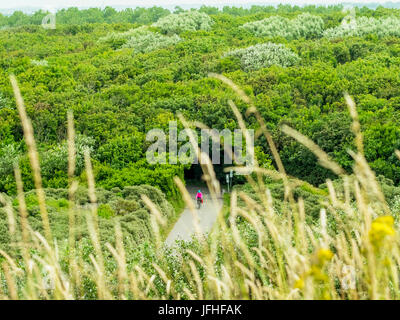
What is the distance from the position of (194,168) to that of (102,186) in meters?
8.23

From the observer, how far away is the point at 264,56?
50.7m

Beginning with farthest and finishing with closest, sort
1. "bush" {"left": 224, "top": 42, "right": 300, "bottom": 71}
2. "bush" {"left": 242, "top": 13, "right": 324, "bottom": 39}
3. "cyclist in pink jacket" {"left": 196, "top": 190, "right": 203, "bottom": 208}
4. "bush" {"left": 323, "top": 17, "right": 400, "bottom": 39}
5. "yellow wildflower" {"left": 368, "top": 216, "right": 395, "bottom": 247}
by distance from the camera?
"bush" {"left": 242, "top": 13, "right": 324, "bottom": 39}, "bush" {"left": 323, "top": 17, "right": 400, "bottom": 39}, "bush" {"left": 224, "top": 42, "right": 300, "bottom": 71}, "cyclist in pink jacket" {"left": 196, "top": 190, "right": 203, "bottom": 208}, "yellow wildflower" {"left": 368, "top": 216, "right": 395, "bottom": 247}

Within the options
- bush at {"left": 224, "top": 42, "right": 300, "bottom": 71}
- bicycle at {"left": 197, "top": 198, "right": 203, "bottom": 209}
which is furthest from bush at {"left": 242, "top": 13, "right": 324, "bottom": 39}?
bicycle at {"left": 197, "top": 198, "right": 203, "bottom": 209}

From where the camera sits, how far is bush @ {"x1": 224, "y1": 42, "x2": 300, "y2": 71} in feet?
162

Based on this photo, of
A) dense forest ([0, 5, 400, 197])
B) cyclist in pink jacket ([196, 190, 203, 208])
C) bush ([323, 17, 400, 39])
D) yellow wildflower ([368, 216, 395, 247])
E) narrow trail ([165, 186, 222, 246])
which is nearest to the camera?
yellow wildflower ([368, 216, 395, 247])

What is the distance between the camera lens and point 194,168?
106ft

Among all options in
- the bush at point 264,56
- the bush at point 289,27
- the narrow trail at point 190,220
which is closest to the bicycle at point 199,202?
the narrow trail at point 190,220

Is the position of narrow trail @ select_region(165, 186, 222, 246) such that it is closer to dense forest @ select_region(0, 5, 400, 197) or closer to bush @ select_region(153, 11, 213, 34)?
dense forest @ select_region(0, 5, 400, 197)

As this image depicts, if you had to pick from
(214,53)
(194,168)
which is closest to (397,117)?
(194,168)

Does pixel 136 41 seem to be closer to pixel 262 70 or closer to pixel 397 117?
pixel 262 70

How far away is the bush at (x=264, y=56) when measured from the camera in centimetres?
4950

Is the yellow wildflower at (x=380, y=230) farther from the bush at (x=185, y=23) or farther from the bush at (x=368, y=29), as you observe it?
the bush at (x=185, y=23)

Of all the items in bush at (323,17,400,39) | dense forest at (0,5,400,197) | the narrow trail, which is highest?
bush at (323,17,400,39)
